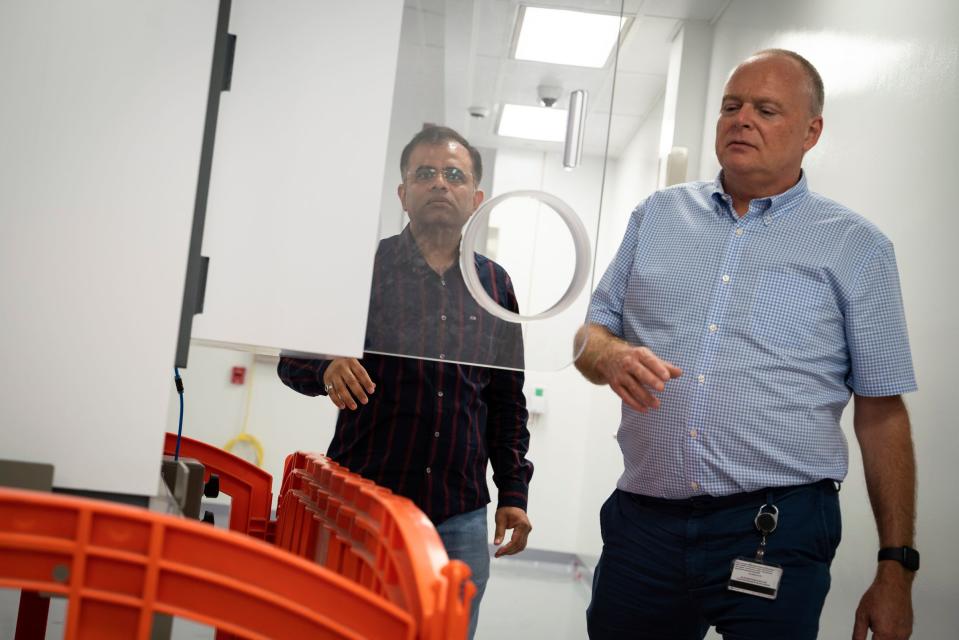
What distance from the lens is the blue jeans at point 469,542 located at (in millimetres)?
1666

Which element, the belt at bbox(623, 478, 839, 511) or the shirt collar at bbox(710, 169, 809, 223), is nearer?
the belt at bbox(623, 478, 839, 511)

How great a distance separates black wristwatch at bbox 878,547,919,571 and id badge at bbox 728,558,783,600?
0.19 m

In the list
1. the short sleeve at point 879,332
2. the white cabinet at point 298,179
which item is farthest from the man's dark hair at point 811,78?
the white cabinet at point 298,179

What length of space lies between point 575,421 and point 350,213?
19.2 ft

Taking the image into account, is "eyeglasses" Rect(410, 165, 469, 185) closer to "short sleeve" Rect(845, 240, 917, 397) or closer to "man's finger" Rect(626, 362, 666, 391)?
"man's finger" Rect(626, 362, 666, 391)

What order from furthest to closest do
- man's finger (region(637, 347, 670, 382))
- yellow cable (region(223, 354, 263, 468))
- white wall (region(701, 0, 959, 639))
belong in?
yellow cable (region(223, 354, 263, 468)) < white wall (region(701, 0, 959, 639)) < man's finger (region(637, 347, 670, 382))

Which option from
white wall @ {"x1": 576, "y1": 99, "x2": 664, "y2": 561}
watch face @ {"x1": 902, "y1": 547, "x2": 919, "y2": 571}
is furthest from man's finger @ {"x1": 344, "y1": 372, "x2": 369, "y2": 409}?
white wall @ {"x1": 576, "y1": 99, "x2": 664, "y2": 561}

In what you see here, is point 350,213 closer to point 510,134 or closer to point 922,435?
point 510,134

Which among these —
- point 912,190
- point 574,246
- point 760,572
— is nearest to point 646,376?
point 574,246

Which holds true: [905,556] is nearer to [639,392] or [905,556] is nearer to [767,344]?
[767,344]

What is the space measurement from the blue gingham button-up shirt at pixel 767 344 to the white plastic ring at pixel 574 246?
0.60m

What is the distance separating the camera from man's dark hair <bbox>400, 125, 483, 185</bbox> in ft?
3.16

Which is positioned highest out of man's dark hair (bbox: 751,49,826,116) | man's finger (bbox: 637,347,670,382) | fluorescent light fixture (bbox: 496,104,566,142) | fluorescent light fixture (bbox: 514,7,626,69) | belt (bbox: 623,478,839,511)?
man's dark hair (bbox: 751,49,826,116)

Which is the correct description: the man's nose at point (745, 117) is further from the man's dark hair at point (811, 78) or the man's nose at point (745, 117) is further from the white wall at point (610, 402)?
the white wall at point (610, 402)
